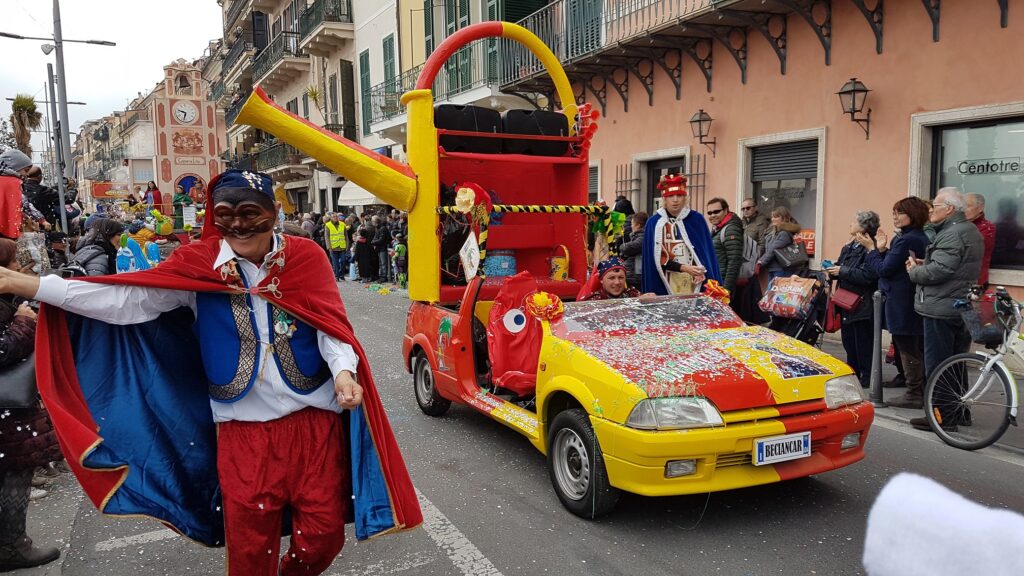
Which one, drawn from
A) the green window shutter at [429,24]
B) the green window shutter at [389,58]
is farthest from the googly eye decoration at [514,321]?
the green window shutter at [389,58]

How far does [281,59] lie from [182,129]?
106 feet

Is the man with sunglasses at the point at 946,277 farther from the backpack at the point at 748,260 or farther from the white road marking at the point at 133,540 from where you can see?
the white road marking at the point at 133,540

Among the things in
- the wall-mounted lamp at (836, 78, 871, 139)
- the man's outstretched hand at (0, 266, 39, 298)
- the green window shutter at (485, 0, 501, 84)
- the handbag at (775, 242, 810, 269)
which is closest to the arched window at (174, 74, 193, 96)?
the green window shutter at (485, 0, 501, 84)

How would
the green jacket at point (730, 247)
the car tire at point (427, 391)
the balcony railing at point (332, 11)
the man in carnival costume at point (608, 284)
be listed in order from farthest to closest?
the balcony railing at point (332, 11)
the green jacket at point (730, 247)
the car tire at point (427, 391)
the man in carnival costume at point (608, 284)

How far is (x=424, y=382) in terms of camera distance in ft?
21.5

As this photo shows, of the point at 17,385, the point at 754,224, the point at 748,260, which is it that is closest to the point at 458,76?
the point at 754,224

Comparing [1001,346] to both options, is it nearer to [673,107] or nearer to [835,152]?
[835,152]

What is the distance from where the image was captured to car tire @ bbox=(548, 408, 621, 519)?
3.99 meters

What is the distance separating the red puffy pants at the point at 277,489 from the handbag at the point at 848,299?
19.4ft

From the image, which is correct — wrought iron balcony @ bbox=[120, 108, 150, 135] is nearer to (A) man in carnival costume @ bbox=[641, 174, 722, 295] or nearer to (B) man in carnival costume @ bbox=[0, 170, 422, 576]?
(A) man in carnival costume @ bbox=[641, 174, 722, 295]

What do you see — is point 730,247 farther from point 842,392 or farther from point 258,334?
point 258,334

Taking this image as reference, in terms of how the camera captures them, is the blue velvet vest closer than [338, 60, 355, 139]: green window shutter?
Yes

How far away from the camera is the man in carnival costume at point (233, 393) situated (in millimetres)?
2631

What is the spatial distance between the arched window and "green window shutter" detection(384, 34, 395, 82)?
48.1 meters
